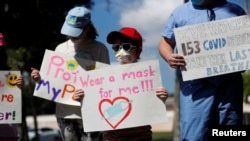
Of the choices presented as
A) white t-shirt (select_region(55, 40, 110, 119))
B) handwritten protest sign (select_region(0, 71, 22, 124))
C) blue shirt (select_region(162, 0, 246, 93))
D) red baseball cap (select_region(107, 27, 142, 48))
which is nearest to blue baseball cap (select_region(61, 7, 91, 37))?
white t-shirt (select_region(55, 40, 110, 119))

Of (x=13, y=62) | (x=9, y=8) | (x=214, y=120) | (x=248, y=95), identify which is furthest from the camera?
(x=248, y=95)

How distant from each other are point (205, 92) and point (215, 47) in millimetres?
340

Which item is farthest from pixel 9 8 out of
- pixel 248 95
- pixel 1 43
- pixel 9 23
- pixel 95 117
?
pixel 248 95

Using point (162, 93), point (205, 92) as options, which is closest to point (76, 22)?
point (162, 93)

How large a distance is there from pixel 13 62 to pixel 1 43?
18.4 m

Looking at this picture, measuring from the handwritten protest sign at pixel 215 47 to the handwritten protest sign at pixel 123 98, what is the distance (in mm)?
453

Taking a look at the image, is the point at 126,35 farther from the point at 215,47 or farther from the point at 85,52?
the point at 215,47

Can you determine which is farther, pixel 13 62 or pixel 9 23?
pixel 13 62

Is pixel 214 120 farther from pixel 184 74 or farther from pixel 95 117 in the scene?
pixel 95 117

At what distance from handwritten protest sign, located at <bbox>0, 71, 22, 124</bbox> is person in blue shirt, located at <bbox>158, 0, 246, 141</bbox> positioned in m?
1.62

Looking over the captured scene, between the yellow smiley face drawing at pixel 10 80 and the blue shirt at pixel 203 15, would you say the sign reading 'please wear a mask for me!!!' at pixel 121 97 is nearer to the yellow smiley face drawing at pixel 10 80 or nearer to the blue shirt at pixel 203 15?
the blue shirt at pixel 203 15

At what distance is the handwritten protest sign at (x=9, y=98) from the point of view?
5.36 meters

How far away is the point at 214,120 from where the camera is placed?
421cm

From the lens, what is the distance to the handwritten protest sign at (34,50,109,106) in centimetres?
516
